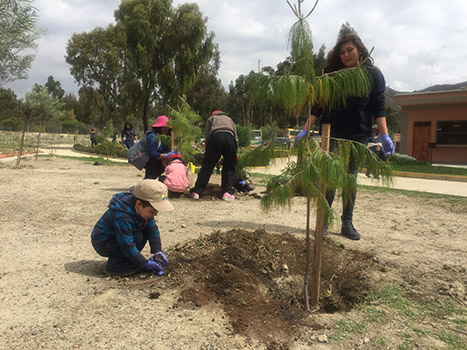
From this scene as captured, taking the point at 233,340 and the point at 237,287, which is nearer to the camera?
the point at 233,340

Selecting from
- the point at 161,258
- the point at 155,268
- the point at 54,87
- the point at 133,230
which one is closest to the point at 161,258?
the point at 161,258

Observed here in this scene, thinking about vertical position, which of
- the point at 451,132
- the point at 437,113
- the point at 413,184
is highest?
the point at 437,113

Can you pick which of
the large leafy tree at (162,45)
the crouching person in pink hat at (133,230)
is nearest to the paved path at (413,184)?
the crouching person in pink hat at (133,230)

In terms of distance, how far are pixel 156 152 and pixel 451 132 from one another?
18469 millimetres

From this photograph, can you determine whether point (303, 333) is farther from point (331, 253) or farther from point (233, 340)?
point (331, 253)

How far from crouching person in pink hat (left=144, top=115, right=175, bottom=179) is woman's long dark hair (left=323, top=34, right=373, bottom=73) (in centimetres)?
345

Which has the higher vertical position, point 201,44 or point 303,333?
point 201,44

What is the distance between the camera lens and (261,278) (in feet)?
9.42

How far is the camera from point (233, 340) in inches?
80.0

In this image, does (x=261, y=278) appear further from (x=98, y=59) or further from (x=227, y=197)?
(x=98, y=59)

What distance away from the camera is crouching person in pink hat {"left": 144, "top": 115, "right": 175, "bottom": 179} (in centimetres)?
589

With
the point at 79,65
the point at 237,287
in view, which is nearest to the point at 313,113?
the point at 237,287

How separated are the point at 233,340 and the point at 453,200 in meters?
6.56

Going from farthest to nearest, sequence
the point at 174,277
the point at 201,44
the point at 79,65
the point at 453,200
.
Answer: the point at 79,65
the point at 201,44
the point at 453,200
the point at 174,277
